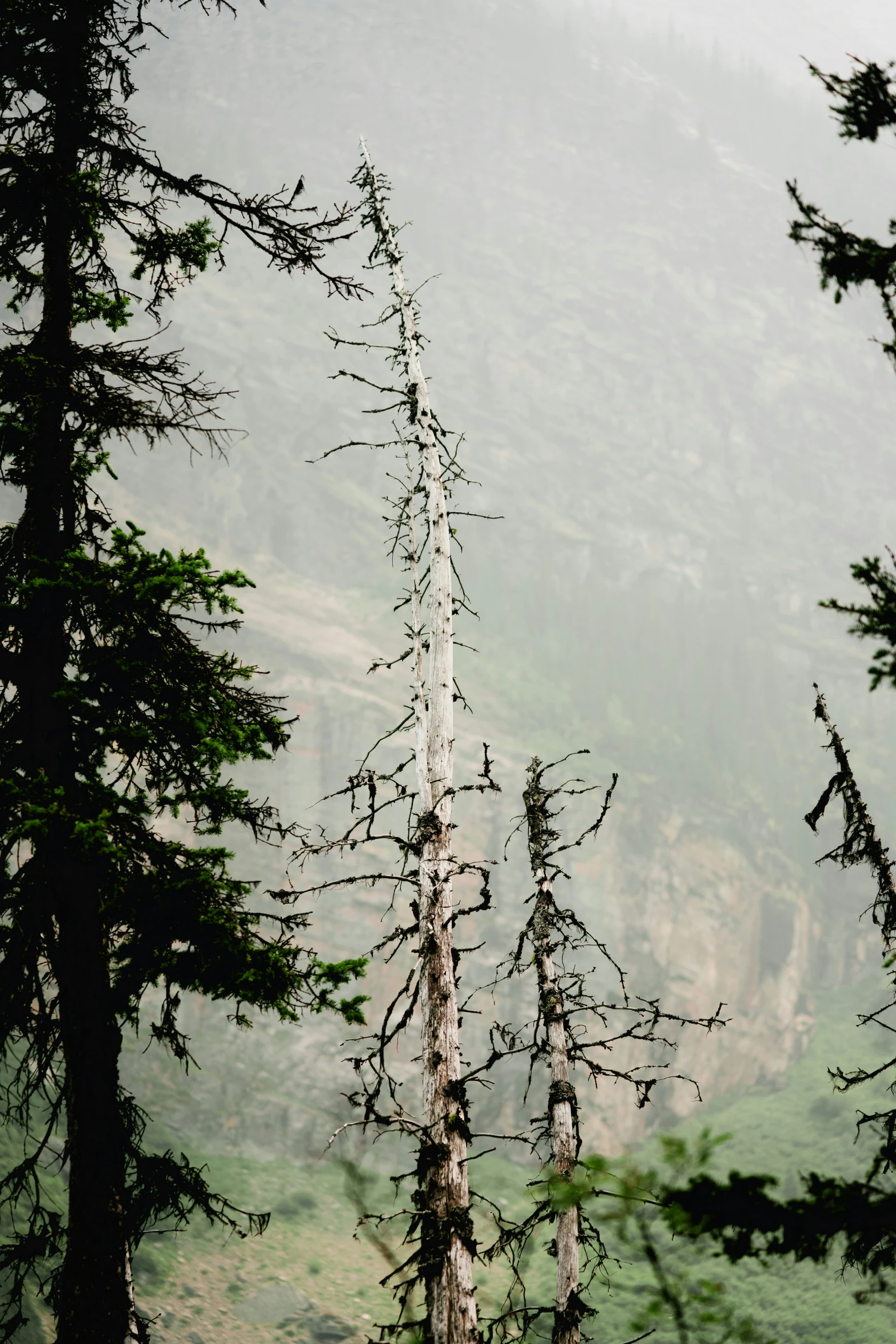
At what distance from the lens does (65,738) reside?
18.2ft

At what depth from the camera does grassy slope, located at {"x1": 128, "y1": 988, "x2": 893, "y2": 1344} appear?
51.5 ft

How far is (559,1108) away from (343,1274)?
1442 centimetres

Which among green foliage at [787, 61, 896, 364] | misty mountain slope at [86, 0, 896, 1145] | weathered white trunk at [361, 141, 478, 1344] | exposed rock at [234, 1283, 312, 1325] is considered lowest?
exposed rock at [234, 1283, 312, 1325]

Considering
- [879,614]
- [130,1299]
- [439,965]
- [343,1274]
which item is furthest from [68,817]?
[343,1274]

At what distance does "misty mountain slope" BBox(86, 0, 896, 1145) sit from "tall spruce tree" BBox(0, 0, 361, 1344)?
23.3 feet

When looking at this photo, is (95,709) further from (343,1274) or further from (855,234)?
(343,1274)

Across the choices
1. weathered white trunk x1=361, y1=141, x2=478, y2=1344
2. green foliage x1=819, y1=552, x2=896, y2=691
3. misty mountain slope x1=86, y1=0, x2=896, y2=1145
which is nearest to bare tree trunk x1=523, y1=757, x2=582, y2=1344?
weathered white trunk x1=361, y1=141, x2=478, y2=1344

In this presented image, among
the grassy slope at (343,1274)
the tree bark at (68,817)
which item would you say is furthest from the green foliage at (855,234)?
the grassy slope at (343,1274)

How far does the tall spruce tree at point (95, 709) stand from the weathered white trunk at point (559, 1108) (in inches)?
94.2

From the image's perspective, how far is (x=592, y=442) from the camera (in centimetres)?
5753

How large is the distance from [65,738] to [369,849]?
25.0 meters

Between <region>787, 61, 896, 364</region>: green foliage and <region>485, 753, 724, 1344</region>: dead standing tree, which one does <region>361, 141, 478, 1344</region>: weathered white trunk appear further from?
<region>787, 61, 896, 364</region>: green foliage

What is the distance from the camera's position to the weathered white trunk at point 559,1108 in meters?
6.62

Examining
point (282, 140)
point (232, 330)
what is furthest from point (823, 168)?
point (232, 330)
